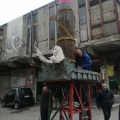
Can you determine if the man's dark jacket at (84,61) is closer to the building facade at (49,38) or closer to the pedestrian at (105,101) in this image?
the pedestrian at (105,101)

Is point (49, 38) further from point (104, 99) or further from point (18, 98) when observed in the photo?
point (104, 99)

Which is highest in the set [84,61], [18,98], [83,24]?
[83,24]

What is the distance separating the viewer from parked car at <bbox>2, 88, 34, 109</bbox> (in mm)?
11766

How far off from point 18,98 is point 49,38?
5.72m

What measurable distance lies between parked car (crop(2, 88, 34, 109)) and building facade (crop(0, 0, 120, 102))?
66.8 inches

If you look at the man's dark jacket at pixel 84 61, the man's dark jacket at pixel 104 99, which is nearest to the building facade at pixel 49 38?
the man's dark jacket at pixel 104 99

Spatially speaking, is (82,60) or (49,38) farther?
(49,38)

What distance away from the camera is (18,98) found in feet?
38.4

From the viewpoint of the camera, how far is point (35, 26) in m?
14.2

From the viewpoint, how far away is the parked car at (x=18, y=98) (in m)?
11.8

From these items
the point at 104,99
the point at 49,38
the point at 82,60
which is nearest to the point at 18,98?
the point at 49,38

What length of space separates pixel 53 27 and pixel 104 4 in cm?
467

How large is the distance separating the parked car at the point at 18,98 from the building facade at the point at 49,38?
170 cm

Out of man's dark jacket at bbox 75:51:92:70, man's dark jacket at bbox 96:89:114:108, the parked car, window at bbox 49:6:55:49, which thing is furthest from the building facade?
man's dark jacket at bbox 75:51:92:70
